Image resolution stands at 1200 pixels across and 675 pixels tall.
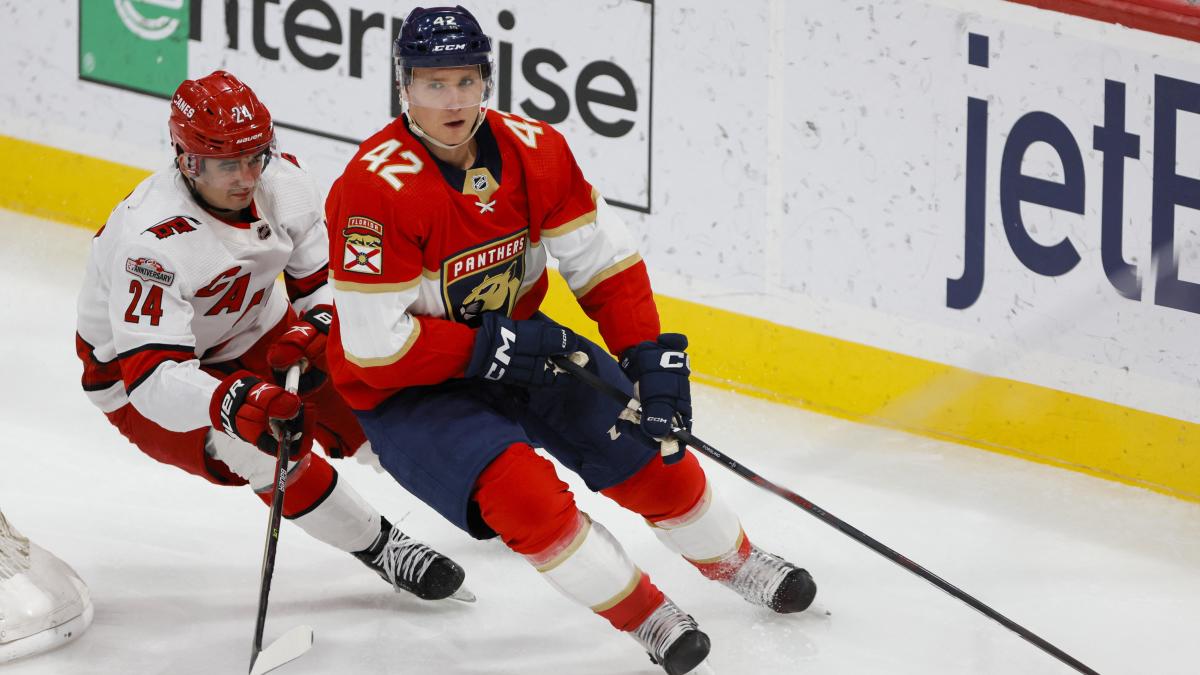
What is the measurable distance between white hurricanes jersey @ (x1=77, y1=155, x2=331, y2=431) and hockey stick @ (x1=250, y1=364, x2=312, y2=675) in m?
0.16

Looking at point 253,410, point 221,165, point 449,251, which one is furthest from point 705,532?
point 221,165

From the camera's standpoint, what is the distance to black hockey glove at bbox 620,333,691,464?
9.41ft

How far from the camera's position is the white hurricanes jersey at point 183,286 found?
303cm

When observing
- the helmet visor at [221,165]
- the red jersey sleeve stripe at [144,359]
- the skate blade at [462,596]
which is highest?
the helmet visor at [221,165]

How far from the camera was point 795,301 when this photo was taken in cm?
424

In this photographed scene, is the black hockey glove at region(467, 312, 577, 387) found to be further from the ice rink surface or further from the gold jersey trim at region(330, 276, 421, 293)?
the ice rink surface

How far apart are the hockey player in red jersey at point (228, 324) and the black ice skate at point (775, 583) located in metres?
0.57

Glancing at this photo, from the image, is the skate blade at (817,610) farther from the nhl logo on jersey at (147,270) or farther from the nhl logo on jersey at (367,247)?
the nhl logo on jersey at (147,270)

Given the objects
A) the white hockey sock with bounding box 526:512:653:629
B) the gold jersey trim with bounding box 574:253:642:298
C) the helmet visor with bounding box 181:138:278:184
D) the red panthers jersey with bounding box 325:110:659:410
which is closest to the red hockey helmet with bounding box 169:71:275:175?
the helmet visor with bounding box 181:138:278:184

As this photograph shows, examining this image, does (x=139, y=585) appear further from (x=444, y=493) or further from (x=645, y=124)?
(x=645, y=124)

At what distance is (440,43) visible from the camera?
2.76 meters

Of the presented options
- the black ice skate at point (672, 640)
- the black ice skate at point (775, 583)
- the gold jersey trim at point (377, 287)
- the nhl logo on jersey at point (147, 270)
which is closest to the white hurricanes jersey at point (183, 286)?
the nhl logo on jersey at point (147, 270)

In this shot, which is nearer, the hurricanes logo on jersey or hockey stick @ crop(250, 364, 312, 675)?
the hurricanes logo on jersey

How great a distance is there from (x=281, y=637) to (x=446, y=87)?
3.50 feet
